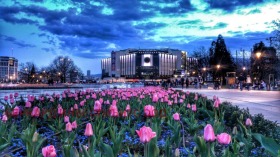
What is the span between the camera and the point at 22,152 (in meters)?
6.03

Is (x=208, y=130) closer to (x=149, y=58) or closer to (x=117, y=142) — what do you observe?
(x=117, y=142)

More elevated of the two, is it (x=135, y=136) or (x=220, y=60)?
(x=220, y=60)

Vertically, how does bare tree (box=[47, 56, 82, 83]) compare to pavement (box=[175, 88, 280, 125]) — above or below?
above

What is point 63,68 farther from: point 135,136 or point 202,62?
point 135,136

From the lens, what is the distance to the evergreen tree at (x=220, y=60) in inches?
3270

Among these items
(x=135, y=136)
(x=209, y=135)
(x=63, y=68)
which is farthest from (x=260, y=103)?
(x=63, y=68)

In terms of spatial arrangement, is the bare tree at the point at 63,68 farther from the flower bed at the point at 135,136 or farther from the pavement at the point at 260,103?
the flower bed at the point at 135,136

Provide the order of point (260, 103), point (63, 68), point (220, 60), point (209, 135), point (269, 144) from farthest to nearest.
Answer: point (63, 68) < point (220, 60) < point (260, 103) < point (209, 135) < point (269, 144)

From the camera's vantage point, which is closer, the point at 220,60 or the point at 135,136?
the point at 135,136

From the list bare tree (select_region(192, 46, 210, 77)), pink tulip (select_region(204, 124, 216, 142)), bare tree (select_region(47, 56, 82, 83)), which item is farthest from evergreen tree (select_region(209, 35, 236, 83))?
pink tulip (select_region(204, 124, 216, 142))

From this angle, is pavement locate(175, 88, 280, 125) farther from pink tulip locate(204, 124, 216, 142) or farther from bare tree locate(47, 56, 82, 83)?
bare tree locate(47, 56, 82, 83)

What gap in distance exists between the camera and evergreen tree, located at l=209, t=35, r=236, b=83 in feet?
273

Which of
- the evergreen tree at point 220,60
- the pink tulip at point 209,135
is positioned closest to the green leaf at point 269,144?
the pink tulip at point 209,135

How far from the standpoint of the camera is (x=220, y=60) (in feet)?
278
